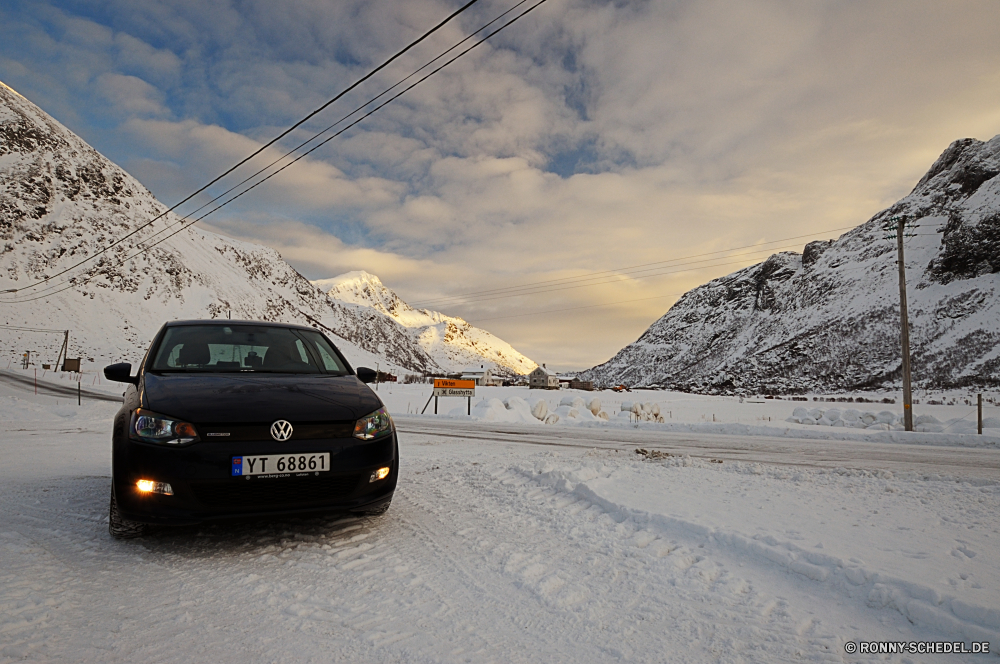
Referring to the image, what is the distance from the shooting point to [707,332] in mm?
151750

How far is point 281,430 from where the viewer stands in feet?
11.5

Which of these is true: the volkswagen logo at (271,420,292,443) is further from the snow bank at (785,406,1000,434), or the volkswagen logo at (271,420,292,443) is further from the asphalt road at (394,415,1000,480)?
the snow bank at (785,406,1000,434)

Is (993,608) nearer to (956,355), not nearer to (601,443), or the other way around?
(601,443)

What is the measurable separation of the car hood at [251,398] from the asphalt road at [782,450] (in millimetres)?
6696

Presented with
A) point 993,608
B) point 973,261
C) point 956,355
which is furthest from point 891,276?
point 993,608

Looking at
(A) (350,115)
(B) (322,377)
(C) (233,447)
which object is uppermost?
(A) (350,115)

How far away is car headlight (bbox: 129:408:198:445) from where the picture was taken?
3344mm

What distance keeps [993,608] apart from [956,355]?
83.5m

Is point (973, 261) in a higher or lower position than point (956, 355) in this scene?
higher

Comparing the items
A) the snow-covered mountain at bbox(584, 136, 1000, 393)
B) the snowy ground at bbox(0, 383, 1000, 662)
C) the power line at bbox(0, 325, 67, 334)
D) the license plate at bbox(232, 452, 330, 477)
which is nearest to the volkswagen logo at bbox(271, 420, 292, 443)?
the license plate at bbox(232, 452, 330, 477)

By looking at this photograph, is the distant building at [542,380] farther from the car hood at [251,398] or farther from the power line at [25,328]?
the car hood at [251,398]

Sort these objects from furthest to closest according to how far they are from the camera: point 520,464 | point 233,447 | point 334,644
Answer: point 520,464, point 233,447, point 334,644

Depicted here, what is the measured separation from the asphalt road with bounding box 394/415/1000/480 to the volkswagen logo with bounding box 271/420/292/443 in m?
7.18

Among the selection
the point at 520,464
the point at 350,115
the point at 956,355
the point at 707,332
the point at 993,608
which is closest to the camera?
the point at 993,608
